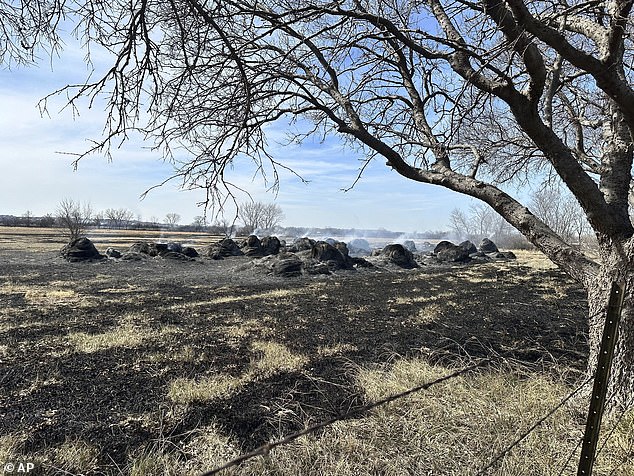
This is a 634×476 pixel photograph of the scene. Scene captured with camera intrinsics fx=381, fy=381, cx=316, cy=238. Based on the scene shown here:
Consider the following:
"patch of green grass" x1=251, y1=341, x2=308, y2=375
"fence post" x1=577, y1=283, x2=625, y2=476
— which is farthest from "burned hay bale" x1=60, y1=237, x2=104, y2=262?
"fence post" x1=577, y1=283, x2=625, y2=476

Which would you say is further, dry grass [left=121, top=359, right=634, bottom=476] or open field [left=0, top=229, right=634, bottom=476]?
open field [left=0, top=229, right=634, bottom=476]

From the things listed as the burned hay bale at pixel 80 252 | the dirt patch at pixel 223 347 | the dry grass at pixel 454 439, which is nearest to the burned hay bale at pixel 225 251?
the burned hay bale at pixel 80 252

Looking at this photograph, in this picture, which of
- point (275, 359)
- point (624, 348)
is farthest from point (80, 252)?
point (624, 348)

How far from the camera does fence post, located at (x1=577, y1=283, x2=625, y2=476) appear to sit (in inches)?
76.7

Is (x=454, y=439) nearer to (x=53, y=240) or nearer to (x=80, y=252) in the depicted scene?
(x=80, y=252)

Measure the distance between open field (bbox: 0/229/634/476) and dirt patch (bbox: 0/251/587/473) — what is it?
0.09ft

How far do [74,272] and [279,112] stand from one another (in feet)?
50.0

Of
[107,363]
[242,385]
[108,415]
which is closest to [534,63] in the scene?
[242,385]

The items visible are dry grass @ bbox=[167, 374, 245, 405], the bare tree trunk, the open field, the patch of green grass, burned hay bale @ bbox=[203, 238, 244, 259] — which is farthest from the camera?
burned hay bale @ bbox=[203, 238, 244, 259]

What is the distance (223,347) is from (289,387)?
202 centimetres

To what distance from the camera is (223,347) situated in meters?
5.96

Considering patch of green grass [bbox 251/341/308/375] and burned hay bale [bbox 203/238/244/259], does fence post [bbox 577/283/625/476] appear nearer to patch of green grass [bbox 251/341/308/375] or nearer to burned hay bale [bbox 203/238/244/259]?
patch of green grass [bbox 251/341/308/375]

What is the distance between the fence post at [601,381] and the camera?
1.95 m

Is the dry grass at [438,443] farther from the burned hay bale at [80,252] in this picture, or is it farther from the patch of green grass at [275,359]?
the burned hay bale at [80,252]
